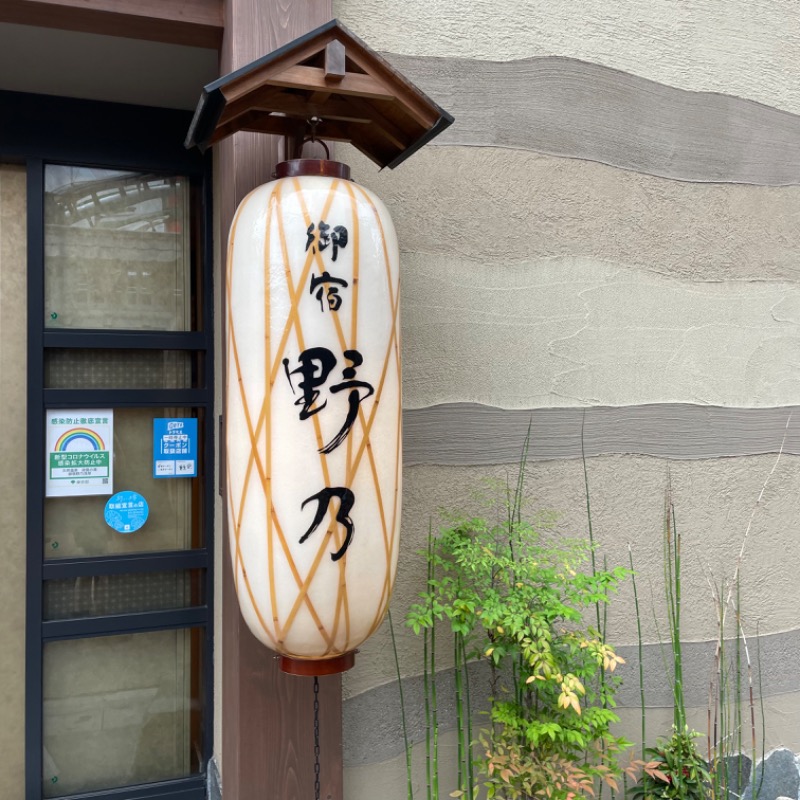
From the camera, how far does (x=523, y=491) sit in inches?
83.5

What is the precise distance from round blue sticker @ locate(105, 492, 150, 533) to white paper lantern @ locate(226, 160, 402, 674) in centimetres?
92

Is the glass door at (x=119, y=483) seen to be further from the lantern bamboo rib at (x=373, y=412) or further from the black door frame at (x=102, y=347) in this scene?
the lantern bamboo rib at (x=373, y=412)

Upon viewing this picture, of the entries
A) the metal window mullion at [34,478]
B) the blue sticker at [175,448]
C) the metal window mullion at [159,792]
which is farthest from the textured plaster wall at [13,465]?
the blue sticker at [175,448]

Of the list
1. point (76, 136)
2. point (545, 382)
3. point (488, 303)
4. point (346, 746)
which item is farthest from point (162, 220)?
point (346, 746)

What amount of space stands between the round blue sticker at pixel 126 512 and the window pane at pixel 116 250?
55 centimetres

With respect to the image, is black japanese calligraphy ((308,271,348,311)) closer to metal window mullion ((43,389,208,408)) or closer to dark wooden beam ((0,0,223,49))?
dark wooden beam ((0,0,223,49))

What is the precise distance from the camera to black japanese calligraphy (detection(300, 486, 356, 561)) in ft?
4.70

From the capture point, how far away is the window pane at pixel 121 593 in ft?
7.25

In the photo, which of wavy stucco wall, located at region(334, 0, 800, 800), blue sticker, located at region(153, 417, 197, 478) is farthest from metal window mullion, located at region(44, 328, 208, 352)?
wavy stucco wall, located at region(334, 0, 800, 800)

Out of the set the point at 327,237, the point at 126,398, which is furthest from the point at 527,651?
the point at 126,398

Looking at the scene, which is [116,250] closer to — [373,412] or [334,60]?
[334,60]

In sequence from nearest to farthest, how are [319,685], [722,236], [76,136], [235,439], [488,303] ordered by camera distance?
[235,439], [319,685], [488,303], [76,136], [722,236]

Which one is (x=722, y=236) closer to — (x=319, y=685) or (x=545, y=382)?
(x=545, y=382)

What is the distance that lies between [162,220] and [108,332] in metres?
0.42
